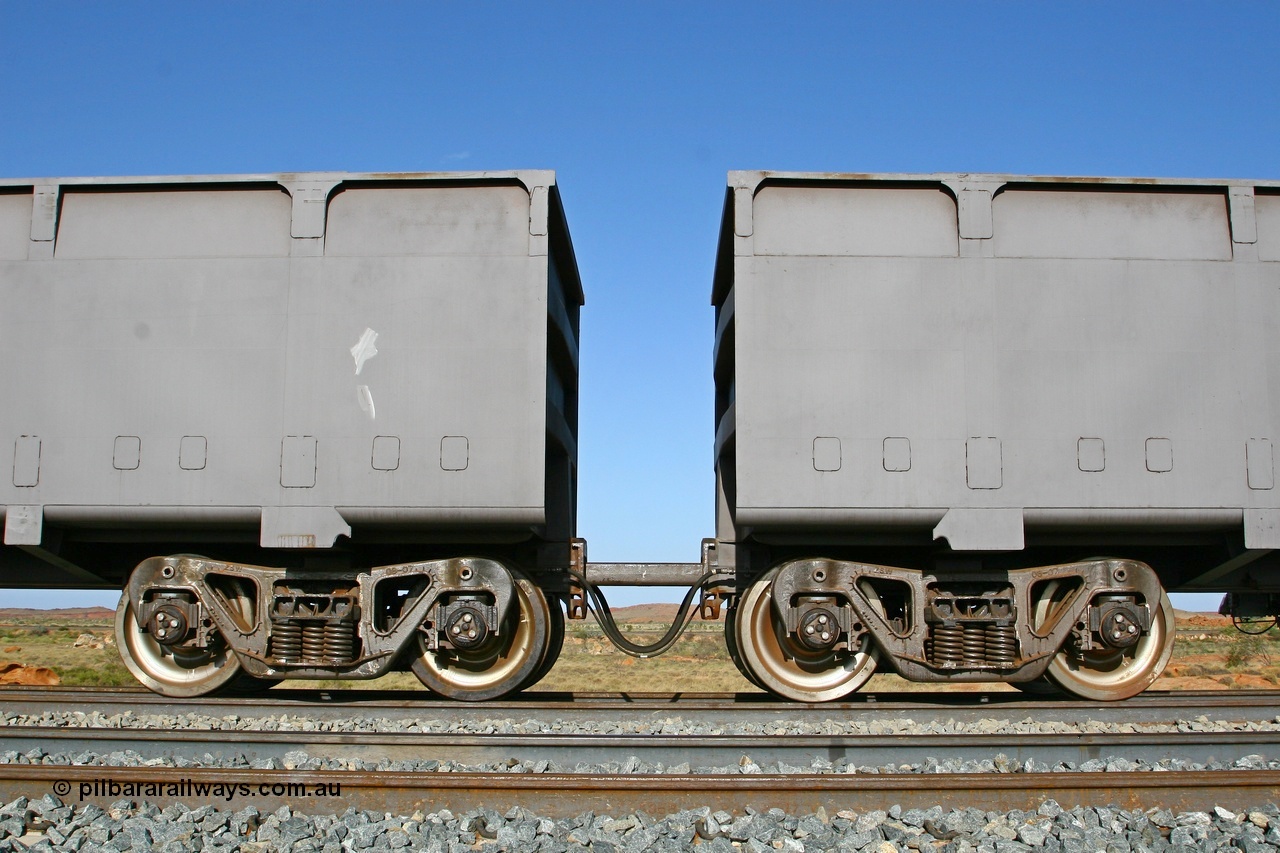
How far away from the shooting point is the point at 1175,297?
24.1 feet

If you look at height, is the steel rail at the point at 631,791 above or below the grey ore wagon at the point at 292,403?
below

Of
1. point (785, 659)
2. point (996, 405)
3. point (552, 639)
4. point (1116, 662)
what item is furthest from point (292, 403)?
point (1116, 662)

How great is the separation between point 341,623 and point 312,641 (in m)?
0.29

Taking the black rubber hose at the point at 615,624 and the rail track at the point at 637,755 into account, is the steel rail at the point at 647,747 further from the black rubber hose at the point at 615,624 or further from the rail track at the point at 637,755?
the black rubber hose at the point at 615,624

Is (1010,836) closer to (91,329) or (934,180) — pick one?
(934,180)

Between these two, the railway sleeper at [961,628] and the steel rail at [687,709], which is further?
the railway sleeper at [961,628]

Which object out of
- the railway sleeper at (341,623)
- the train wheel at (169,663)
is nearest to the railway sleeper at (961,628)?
the railway sleeper at (341,623)

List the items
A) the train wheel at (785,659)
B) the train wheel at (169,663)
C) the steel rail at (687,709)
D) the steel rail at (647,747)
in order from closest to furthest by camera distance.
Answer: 1. the steel rail at (647,747)
2. the steel rail at (687,709)
3. the train wheel at (785,659)
4. the train wheel at (169,663)

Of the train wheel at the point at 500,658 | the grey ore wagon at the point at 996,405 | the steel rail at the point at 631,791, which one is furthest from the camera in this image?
the train wheel at the point at 500,658

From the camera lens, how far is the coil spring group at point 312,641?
7348 millimetres

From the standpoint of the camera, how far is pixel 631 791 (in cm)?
478

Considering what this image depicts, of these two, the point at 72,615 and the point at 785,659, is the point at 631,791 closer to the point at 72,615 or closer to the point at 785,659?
the point at 785,659

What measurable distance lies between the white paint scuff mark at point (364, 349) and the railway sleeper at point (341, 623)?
1.51 m

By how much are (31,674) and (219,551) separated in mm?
7405
